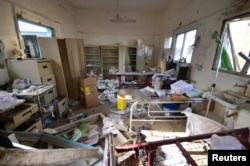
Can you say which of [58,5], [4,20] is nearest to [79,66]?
[4,20]

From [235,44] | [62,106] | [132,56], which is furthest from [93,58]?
[235,44]

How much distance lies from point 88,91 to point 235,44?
10.0ft

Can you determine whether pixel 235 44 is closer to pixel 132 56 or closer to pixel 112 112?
pixel 112 112

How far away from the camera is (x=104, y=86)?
4.46 m

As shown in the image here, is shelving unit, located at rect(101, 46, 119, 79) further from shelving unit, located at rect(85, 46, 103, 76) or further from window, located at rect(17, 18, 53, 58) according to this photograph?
window, located at rect(17, 18, 53, 58)

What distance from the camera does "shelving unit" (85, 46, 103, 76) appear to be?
5734 millimetres

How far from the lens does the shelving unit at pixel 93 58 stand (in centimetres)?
573

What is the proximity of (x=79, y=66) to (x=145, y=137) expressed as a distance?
256 centimetres

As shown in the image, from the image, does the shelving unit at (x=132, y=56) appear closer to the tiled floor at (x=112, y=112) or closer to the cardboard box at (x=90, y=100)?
the tiled floor at (x=112, y=112)

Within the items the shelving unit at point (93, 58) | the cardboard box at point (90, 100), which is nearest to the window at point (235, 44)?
the cardboard box at point (90, 100)

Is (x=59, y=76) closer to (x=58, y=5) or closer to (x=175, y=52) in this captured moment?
(x=58, y=5)

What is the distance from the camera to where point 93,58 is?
5.80 m

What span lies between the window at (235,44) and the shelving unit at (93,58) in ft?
14.9

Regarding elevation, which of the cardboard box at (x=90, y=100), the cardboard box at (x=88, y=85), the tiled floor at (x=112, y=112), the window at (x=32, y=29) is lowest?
the tiled floor at (x=112, y=112)
